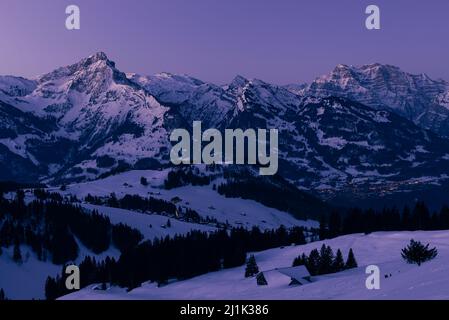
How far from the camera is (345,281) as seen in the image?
97375mm

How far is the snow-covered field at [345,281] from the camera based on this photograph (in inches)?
2613

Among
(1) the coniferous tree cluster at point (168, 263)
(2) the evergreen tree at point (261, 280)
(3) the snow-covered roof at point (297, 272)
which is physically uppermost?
(3) the snow-covered roof at point (297, 272)

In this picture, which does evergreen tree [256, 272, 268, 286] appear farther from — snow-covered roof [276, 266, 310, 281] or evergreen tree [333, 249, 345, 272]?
evergreen tree [333, 249, 345, 272]

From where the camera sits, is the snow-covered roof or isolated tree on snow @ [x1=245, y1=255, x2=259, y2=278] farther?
isolated tree on snow @ [x1=245, y1=255, x2=259, y2=278]

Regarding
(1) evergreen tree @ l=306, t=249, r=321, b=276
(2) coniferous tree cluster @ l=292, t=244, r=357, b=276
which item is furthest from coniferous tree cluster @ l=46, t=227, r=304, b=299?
(2) coniferous tree cluster @ l=292, t=244, r=357, b=276

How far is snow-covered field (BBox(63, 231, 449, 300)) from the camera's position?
66.4m

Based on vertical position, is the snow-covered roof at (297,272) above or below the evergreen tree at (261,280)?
above

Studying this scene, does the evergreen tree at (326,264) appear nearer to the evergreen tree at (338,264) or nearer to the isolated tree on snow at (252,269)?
the evergreen tree at (338,264)

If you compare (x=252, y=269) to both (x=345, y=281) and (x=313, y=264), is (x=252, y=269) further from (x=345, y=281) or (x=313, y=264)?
(x=345, y=281)

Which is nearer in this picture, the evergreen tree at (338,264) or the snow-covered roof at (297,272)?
the snow-covered roof at (297,272)

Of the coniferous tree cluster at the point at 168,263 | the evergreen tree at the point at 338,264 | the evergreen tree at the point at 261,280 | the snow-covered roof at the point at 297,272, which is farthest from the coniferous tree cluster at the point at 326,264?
the coniferous tree cluster at the point at 168,263

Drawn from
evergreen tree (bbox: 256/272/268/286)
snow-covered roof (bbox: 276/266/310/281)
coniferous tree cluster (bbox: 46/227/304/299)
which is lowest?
coniferous tree cluster (bbox: 46/227/304/299)
